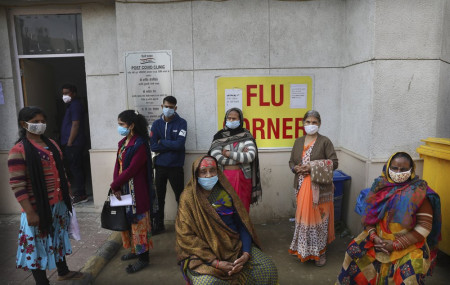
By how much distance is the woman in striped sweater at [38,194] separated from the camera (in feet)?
9.05

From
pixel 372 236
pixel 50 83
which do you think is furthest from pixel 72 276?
pixel 50 83

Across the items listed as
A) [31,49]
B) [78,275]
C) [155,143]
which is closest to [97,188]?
[155,143]

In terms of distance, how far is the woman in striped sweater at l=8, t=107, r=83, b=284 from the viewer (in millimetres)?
2758

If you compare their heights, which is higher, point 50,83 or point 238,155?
point 50,83

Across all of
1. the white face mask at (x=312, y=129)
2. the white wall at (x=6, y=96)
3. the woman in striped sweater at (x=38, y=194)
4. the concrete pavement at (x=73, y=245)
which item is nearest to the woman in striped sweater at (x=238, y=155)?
the white face mask at (x=312, y=129)

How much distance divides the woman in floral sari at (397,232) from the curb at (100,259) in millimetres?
2677

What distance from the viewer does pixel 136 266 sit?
3.69 metres

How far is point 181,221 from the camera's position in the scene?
8.47 feet

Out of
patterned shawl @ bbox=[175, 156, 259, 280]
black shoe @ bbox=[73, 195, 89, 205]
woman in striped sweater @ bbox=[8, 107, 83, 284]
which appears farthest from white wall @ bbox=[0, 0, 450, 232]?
patterned shawl @ bbox=[175, 156, 259, 280]

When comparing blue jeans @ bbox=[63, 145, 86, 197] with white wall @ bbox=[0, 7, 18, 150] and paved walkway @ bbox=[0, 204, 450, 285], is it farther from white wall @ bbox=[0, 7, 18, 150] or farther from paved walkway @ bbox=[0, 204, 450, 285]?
paved walkway @ bbox=[0, 204, 450, 285]

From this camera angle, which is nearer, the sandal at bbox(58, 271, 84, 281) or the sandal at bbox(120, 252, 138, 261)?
the sandal at bbox(58, 271, 84, 281)

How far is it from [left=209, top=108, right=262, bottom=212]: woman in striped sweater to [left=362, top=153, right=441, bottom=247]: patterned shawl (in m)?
1.54

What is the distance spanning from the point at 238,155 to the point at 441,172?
7.60 feet

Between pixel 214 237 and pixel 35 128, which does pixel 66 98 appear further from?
pixel 214 237
